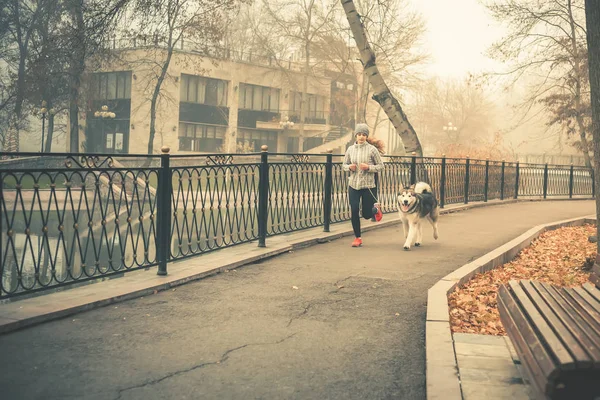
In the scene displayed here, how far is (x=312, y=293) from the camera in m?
7.29

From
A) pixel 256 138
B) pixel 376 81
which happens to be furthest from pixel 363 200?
pixel 256 138

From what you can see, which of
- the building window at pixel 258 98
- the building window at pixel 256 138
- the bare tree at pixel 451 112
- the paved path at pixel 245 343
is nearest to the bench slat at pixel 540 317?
the paved path at pixel 245 343

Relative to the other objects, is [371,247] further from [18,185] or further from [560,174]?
[560,174]

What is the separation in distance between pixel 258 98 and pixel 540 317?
195 feet

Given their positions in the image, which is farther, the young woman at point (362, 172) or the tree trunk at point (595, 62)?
the young woman at point (362, 172)

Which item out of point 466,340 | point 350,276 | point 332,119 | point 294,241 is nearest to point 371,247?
point 294,241

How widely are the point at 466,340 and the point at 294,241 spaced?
5840mm

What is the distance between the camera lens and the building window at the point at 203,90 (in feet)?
183

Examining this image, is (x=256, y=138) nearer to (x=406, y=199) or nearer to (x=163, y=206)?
(x=406, y=199)

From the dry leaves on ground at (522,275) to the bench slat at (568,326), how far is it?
1524mm

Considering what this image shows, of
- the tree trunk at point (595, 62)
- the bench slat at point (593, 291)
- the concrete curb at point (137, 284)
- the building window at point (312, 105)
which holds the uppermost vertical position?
the building window at point (312, 105)

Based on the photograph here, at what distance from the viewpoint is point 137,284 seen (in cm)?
727

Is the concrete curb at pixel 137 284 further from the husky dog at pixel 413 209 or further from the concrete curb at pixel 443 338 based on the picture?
the concrete curb at pixel 443 338

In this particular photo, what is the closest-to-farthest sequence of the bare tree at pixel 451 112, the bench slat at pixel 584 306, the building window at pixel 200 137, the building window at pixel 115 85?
the bench slat at pixel 584 306 → the building window at pixel 115 85 → the building window at pixel 200 137 → the bare tree at pixel 451 112
